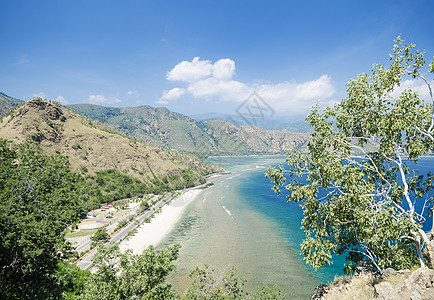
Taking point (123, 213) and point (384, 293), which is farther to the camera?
point (123, 213)

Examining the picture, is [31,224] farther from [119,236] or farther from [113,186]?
[113,186]

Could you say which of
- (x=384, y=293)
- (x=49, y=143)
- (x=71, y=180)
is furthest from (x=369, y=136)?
(x=49, y=143)

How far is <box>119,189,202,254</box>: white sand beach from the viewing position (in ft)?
144

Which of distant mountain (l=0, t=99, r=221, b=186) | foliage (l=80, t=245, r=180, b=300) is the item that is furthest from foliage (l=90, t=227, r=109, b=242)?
distant mountain (l=0, t=99, r=221, b=186)

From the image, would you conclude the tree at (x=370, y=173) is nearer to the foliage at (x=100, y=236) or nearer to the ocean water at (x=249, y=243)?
the ocean water at (x=249, y=243)

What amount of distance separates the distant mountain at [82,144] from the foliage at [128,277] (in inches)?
3340

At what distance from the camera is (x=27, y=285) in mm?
13234

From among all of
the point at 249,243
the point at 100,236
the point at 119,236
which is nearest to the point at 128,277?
the point at 249,243

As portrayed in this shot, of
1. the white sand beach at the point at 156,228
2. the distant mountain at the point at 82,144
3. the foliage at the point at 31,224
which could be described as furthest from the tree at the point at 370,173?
the distant mountain at the point at 82,144

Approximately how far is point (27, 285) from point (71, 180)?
6760mm

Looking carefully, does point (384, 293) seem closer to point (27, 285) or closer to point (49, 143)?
point (27, 285)

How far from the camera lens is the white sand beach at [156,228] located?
44.0 meters

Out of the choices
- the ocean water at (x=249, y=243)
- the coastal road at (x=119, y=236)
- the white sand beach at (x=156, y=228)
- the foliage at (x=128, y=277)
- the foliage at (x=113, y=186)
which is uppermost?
the foliage at (x=128, y=277)

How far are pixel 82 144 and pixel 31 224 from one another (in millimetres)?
97056
